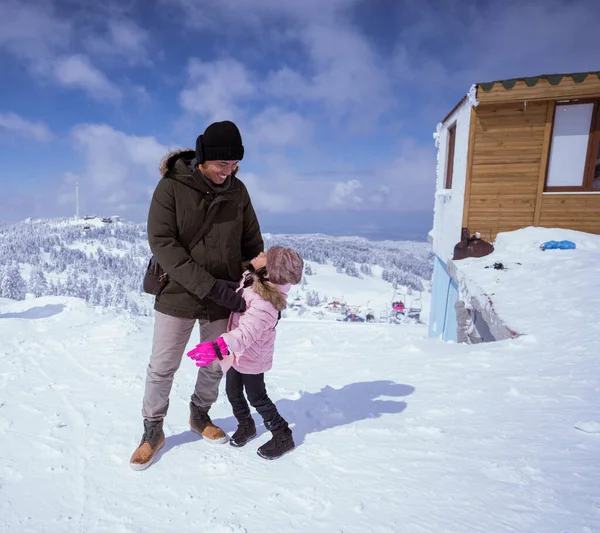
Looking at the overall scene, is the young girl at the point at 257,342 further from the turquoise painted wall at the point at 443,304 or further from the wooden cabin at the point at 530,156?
the turquoise painted wall at the point at 443,304

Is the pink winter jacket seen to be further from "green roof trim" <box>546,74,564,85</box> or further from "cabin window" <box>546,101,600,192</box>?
"cabin window" <box>546,101,600,192</box>

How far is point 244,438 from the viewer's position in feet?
8.71

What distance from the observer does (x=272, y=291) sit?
2301mm

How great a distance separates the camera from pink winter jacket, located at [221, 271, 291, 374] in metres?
2.23

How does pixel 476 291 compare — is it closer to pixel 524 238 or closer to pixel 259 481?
pixel 524 238

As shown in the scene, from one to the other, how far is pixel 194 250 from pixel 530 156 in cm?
861

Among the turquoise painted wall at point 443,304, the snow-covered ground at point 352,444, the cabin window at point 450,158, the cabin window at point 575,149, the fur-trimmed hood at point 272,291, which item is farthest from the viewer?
the cabin window at point 450,158

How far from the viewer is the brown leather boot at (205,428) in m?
2.69

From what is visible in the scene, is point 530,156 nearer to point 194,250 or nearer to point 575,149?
point 575,149

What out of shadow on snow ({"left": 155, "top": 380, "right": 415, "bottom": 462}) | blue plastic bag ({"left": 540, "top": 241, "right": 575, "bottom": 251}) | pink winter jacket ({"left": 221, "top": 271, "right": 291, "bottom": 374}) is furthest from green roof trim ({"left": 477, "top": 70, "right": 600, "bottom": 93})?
pink winter jacket ({"left": 221, "top": 271, "right": 291, "bottom": 374})

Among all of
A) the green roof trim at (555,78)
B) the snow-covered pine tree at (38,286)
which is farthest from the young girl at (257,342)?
the snow-covered pine tree at (38,286)

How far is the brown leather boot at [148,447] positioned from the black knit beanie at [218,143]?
1.96 metres

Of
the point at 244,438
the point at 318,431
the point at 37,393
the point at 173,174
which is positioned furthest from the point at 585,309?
the point at 37,393

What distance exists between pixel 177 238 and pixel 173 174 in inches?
17.1
